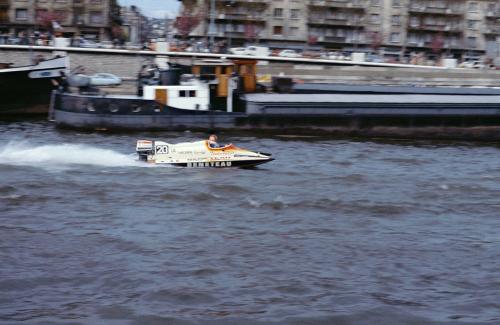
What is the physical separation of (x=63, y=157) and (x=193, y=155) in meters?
5.61

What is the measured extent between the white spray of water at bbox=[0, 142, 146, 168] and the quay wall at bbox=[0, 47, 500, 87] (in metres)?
26.4

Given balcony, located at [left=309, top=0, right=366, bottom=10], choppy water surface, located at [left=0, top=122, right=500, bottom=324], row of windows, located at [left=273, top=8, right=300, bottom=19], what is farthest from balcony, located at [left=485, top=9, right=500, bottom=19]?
choppy water surface, located at [left=0, top=122, right=500, bottom=324]

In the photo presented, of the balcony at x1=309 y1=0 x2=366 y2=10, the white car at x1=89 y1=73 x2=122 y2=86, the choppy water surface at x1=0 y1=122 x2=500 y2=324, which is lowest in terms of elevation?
the choppy water surface at x1=0 y1=122 x2=500 y2=324

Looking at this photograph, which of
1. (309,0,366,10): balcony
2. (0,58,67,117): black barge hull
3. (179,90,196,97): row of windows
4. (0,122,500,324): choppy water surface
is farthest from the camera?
(309,0,366,10): balcony

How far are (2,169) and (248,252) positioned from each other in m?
13.2

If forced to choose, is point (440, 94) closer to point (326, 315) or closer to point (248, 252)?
point (248, 252)

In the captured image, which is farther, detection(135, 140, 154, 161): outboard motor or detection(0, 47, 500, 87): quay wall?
detection(0, 47, 500, 87): quay wall

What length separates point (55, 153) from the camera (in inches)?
1346

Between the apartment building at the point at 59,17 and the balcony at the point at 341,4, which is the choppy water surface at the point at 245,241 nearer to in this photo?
the apartment building at the point at 59,17

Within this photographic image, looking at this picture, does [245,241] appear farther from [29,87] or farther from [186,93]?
[29,87]

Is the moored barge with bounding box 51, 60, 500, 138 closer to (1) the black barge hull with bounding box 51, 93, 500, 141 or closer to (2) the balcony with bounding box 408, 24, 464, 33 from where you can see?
(1) the black barge hull with bounding box 51, 93, 500, 141

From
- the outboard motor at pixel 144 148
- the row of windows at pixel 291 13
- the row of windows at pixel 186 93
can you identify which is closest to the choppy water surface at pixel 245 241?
the outboard motor at pixel 144 148

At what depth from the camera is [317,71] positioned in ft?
197

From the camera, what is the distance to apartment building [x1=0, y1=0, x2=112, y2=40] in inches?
3452
